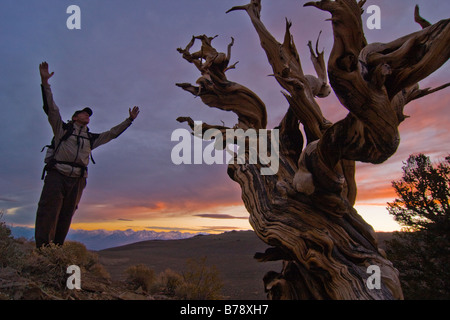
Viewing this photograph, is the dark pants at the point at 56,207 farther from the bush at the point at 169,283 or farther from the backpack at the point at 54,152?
the bush at the point at 169,283

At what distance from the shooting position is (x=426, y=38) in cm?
229

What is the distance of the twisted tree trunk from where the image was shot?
7.48 ft

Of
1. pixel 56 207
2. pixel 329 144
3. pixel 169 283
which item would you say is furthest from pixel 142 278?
pixel 329 144

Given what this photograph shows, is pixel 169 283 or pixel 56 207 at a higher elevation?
pixel 56 207

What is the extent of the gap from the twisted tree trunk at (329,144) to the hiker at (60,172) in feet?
5.68

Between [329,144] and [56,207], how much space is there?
368 cm

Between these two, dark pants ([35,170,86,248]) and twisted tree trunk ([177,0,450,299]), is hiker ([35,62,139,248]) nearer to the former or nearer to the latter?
dark pants ([35,170,86,248])

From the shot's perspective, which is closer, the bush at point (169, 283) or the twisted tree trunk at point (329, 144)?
the twisted tree trunk at point (329, 144)

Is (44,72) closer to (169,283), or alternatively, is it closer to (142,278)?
(142,278)

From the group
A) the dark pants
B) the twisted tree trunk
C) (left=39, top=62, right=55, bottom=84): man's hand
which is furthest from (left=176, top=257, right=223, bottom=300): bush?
(left=39, top=62, right=55, bottom=84): man's hand

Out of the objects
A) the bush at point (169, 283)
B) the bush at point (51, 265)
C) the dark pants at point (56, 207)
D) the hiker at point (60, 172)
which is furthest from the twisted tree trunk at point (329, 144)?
the bush at point (169, 283)

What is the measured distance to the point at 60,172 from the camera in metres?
4.12

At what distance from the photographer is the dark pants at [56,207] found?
13.1 ft

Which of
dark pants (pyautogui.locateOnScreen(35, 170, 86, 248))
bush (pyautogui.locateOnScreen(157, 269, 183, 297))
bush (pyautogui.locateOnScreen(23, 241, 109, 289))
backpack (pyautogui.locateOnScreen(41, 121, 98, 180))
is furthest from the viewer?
bush (pyautogui.locateOnScreen(157, 269, 183, 297))
